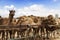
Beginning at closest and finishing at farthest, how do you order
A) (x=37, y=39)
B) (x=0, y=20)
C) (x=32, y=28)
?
(x=37, y=39)
(x=32, y=28)
(x=0, y=20)

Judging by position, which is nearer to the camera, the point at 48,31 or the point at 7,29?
the point at 7,29

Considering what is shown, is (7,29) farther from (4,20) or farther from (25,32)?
(4,20)

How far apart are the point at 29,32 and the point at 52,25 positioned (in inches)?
134

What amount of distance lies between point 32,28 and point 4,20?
405 inches

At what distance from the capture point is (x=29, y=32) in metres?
19.6

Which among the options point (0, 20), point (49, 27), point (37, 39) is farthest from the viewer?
point (0, 20)

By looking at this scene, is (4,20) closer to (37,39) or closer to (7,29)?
(7,29)

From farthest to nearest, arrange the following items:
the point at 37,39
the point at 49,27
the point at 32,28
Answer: the point at 32,28 → the point at 49,27 → the point at 37,39

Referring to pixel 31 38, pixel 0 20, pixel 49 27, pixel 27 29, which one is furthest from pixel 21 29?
pixel 0 20

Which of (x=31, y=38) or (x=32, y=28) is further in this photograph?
(x=32, y=28)

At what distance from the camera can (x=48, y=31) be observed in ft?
62.9

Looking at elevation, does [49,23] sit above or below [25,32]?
above

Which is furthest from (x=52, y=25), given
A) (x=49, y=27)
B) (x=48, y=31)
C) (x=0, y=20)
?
(x=0, y=20)

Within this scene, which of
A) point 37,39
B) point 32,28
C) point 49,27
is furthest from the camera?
point 32,28
